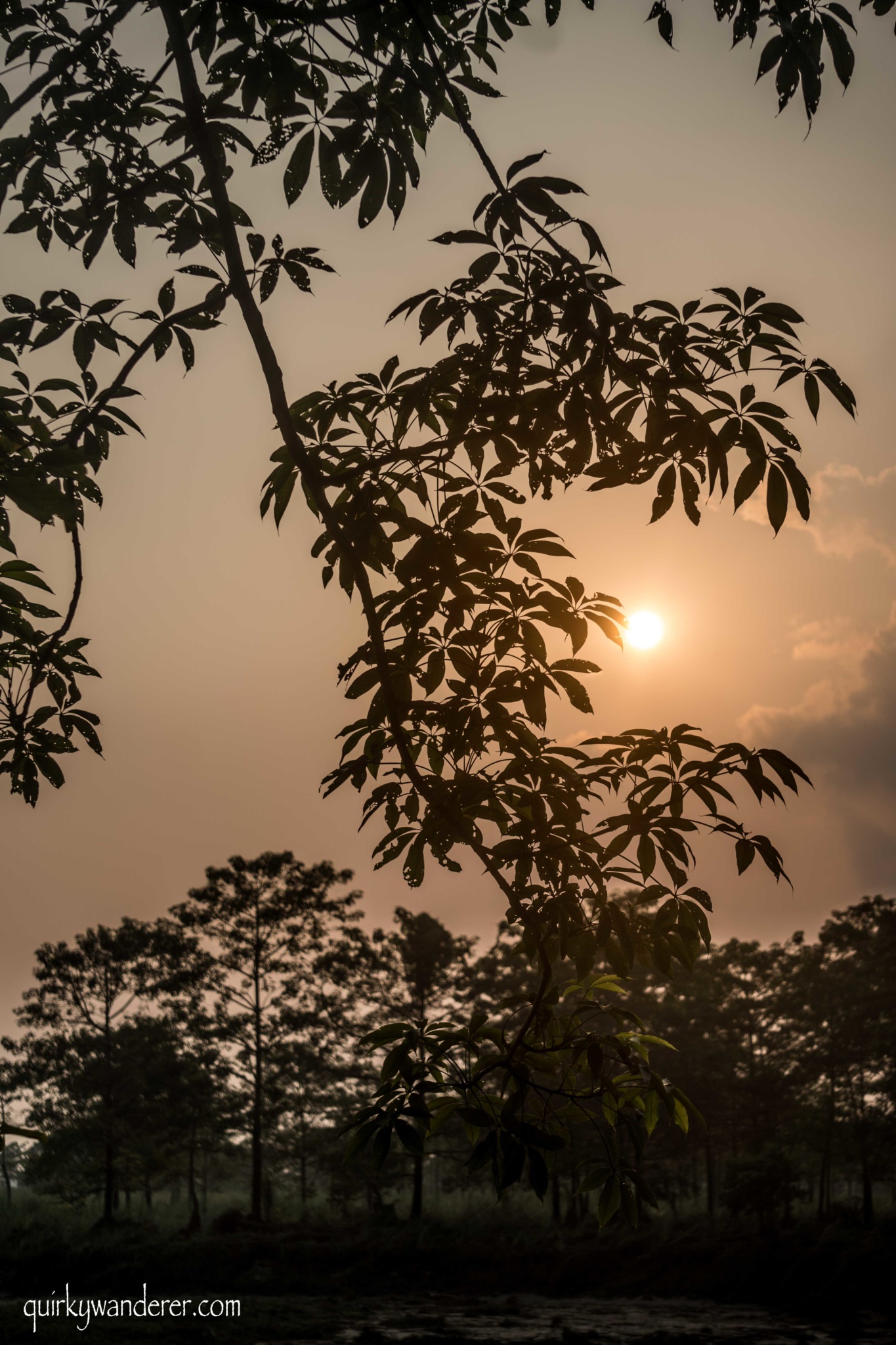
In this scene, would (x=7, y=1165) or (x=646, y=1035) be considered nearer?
(x=646, y=1035)

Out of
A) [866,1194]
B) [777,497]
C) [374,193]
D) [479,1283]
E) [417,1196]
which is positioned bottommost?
[479,1283]

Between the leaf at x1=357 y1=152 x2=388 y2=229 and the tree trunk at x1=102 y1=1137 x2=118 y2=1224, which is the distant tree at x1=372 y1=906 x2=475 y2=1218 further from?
the leaf at x1=357 y1=152 x2=388 y2=229

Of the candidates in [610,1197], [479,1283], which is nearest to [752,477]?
[610,1197]

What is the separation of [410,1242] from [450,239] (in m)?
33.2

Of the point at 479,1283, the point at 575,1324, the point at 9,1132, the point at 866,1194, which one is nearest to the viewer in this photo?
the point at 9,1132

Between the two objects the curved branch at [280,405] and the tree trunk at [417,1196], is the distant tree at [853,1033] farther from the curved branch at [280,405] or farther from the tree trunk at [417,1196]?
the curved branch at [280,405]

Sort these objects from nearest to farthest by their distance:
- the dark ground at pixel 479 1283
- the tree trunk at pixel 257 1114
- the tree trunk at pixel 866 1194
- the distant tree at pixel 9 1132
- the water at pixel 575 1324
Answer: the distant tree at pixel 9 1132 → the water at pixel 575 1324 → the dark ground at pixel 479 1283 → the tree trunk at pixel 866 1194 → the tree trunk at pixel 257 1114

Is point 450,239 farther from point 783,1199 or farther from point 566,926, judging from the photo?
point 783,1199

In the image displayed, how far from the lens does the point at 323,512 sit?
84.7 inches

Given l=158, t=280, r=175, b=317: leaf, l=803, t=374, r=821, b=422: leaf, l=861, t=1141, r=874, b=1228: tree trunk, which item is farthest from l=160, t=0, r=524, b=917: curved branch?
l=861, t=1141, r=874, b=1228: tree trunk

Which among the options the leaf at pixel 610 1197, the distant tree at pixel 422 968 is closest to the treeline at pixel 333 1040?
the distant tree at pixel 422 968

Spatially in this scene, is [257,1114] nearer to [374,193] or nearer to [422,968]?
[422,968]

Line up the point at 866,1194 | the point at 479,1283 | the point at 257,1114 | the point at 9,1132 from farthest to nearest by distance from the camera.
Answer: the point at 257,1114, the point at 479,1283, the point at 866,1194, the point at 9,1132

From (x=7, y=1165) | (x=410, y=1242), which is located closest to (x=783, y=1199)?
(x=410, y=1242)
